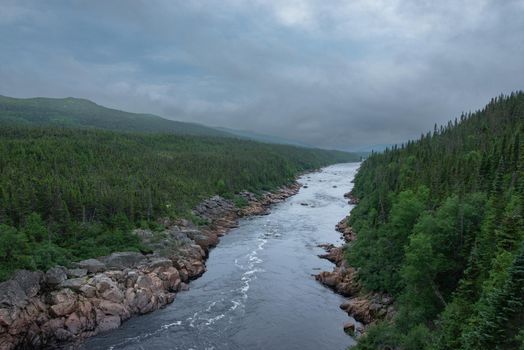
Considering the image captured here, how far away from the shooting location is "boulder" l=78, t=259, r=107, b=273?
4978cm

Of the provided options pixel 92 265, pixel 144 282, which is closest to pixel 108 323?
pixel 144 282

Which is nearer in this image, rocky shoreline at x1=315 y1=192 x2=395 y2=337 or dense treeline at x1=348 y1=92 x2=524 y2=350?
dense treeline at x1=348 y1=92 x2=524 y2=350

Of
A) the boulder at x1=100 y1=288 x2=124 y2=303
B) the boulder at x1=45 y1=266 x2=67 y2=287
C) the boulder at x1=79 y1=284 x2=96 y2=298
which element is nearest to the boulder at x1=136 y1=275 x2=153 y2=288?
the boulder at x1=100 y1=288 x2=124 y2=303

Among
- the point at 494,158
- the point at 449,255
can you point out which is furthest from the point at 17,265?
the point at 494,158

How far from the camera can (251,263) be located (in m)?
65.2

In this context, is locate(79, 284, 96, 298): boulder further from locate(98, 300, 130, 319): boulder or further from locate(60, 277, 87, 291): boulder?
locate(98, 300, 130, 319): boulder

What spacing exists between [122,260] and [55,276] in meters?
10.1

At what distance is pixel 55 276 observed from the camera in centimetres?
4494

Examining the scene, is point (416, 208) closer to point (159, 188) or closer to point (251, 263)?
point (251, 263)

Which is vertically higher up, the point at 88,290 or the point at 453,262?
the point at 453,262

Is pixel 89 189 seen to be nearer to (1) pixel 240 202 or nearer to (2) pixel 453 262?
(1) pixel 240 202

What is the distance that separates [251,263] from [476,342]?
43155 millimetres

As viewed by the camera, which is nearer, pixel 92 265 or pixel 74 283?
pixel 74 283

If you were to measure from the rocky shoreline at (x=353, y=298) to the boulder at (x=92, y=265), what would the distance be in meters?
29.6
